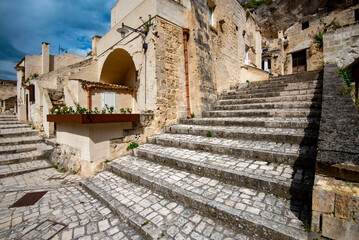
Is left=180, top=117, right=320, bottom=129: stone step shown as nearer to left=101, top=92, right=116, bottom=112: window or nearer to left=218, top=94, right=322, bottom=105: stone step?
left=218, top=94, right=322, bottom=105: stone step

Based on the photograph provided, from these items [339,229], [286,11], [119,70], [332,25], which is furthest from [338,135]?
[286,11]

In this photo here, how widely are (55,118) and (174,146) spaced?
11.5 feet

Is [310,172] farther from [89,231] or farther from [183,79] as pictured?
[183,79]

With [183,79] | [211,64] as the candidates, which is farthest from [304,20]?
[183,79]

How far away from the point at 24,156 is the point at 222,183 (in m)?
6.89

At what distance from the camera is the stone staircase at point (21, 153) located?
4961 millimetres

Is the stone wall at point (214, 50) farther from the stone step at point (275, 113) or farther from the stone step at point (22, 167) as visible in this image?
the stone step at point (22, 167)

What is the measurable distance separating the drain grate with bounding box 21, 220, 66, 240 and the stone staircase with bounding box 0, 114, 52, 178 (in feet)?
11.8

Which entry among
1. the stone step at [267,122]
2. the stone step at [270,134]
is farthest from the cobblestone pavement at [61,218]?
the stone step at [267,122]

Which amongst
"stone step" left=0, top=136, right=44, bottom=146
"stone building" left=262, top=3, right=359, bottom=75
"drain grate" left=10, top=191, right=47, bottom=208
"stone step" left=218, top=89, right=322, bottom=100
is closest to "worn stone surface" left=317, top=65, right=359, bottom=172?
"stone step" left=218, top=89, right=322, bottom=100

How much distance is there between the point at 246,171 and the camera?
2590mm

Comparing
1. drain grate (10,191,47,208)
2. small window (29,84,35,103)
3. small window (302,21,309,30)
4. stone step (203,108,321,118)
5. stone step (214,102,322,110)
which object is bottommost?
drain grate (10,191,47,208)

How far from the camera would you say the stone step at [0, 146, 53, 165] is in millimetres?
5309

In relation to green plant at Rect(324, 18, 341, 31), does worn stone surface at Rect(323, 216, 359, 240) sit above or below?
below
